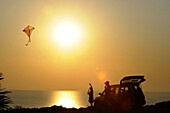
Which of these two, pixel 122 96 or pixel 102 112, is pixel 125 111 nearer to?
pixel 122 96

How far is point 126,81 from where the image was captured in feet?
60.4

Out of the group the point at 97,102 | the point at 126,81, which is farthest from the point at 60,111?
the point at 126,81

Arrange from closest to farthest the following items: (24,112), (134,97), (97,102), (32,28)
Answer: (134,97), (97,102), (24,112), (32,28)

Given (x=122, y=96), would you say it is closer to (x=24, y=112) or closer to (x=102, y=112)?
(x=102, y=112)

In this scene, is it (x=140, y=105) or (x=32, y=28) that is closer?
(x=140, y=105)

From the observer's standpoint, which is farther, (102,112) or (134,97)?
(102,112)

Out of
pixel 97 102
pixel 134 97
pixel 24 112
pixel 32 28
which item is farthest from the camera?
pixel 32 28

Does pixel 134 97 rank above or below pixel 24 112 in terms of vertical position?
above

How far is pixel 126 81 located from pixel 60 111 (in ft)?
25.4

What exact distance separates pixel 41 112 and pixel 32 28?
32.7ft

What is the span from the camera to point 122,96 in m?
18.2

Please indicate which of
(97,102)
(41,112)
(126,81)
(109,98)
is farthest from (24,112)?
(126,81)

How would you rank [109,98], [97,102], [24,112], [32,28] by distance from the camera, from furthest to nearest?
[32,28], [24,112], [97,102], [109,98]

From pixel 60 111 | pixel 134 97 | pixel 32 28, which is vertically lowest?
pixel 60 111
